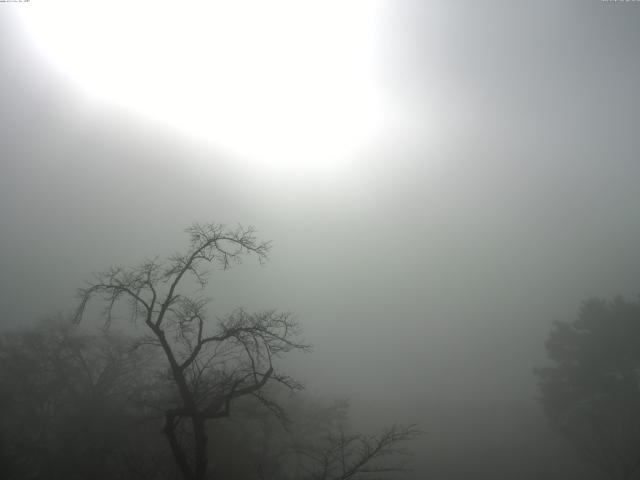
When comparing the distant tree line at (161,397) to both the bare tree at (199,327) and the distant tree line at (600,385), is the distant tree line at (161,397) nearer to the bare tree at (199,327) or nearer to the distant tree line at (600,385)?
the bare tree at (199,327)

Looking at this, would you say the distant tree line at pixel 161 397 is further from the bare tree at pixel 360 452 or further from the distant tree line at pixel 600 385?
the distant tree line at pixel 600 385

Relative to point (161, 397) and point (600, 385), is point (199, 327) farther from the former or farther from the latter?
point (600, 385)

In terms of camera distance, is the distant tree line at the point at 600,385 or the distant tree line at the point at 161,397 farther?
the distant tree line at the point at 600,385

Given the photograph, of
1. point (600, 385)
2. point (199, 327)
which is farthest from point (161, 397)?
point (600, 385)

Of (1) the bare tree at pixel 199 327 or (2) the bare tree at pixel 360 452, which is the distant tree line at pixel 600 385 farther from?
(1) the bare tree at pixel 199 327

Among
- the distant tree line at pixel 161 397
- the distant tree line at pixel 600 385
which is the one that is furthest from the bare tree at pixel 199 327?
the distant tree line at pixel 600 385

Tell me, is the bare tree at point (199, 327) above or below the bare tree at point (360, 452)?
above

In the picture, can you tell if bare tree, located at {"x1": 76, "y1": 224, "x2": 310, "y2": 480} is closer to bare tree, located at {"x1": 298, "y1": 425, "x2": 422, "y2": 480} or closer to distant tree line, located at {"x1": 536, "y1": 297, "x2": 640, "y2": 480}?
bare tree, located at {"x1": 298, "y1": 425, "x2": 422, "y2": 480}

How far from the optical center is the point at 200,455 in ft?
22.0

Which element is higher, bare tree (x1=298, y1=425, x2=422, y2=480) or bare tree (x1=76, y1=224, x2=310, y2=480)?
bare tree (x1=76, y1=224, x2=310, y2=480)

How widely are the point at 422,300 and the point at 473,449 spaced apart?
14105cm

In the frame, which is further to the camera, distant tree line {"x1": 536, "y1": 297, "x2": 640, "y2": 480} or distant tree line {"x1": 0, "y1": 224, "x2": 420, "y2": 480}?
distant tree line {"x1": 536, "y1": 297, "x2": 640, "y2": 480}

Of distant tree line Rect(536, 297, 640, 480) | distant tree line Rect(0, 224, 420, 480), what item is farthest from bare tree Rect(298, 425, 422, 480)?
distant tree line Rect(536, 297, 640, 480)

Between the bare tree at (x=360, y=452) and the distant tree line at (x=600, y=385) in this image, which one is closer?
the bare tree at (x=360, y=452)
